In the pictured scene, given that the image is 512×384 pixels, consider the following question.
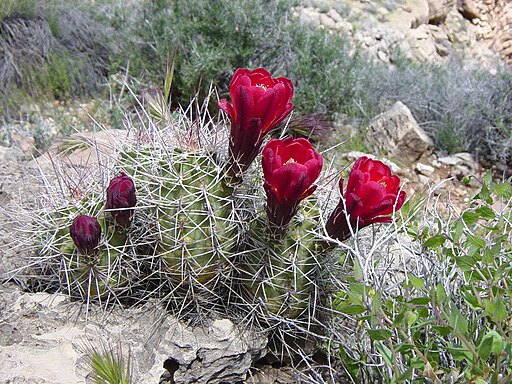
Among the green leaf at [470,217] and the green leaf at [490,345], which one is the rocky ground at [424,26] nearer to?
the green leaf at [470,217]

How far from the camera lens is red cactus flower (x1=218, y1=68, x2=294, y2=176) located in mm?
1559

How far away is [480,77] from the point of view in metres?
5.84

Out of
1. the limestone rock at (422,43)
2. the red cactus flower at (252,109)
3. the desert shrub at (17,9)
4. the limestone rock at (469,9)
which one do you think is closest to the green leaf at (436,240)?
the red cactus flower at (252,109)

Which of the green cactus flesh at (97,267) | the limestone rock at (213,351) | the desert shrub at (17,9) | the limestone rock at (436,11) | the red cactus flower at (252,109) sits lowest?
the limestone rock at (436,11)

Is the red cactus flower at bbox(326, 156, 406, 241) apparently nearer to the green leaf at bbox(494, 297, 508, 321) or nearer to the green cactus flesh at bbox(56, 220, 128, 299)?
the green leaf at bbox(494, 297, 508, 321)

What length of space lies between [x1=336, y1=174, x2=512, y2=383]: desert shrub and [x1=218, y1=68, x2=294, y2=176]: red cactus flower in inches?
18.9

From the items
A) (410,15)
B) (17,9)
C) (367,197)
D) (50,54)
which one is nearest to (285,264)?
(367,197)

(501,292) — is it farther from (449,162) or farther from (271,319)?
(449,162)

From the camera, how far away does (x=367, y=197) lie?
5.12 ft

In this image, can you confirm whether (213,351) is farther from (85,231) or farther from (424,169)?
(424,169)

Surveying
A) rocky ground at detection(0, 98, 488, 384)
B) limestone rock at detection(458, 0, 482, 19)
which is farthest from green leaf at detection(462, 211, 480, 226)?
limestone rock at detection(458, 0, 482, 19)

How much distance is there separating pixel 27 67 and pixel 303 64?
101 inches

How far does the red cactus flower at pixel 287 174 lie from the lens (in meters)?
1.50

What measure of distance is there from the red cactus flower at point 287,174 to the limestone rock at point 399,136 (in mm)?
2938
